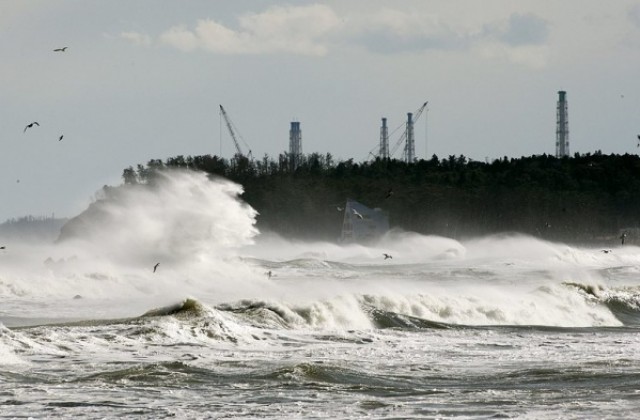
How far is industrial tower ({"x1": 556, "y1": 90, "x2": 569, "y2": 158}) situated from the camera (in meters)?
172

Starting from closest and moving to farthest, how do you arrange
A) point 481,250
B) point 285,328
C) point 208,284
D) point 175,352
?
point 175,352 → point 285,328 → point 208,284 → point 481,250

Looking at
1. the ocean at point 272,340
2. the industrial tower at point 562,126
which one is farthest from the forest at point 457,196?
the ocean at point 272,340

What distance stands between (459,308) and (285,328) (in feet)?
36.2

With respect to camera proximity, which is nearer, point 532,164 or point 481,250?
point 481,250

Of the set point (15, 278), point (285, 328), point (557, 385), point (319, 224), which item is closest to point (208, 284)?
point (15, 278)

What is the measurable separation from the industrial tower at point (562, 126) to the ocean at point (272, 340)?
100 meters

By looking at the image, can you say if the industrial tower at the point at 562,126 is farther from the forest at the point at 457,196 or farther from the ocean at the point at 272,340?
the ocean at the point at 272,340

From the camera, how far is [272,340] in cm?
3425

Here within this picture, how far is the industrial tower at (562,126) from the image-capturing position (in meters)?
172

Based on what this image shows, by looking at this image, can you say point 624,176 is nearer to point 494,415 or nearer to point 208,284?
point 208,284

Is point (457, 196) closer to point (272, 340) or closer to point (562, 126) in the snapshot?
point (562, 126)

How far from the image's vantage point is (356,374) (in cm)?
2722

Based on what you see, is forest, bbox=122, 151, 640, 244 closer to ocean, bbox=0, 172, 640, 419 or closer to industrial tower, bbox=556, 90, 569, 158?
industrial tower, bbox=556, 90, 569, 158

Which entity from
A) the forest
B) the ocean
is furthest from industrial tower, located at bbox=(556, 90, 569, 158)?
the ocean
